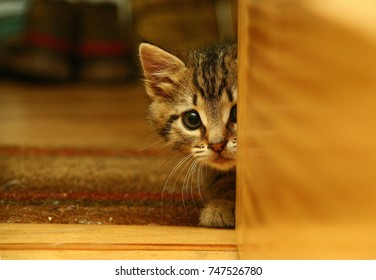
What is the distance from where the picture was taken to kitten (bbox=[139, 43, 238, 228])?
1274 millimetres

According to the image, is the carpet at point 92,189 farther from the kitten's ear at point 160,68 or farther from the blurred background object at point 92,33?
the blurred background object at point 92,33

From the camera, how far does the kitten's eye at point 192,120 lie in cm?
137

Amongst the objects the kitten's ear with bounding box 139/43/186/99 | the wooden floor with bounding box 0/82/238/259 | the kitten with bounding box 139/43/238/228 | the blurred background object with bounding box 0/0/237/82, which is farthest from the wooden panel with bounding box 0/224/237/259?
the blurred background object with bounding box 0/0/237/82

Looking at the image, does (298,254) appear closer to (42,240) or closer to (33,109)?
(42,240)

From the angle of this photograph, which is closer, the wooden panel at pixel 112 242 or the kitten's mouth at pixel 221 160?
the wooden panel at pixel 112 242

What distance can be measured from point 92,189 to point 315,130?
1105 mm

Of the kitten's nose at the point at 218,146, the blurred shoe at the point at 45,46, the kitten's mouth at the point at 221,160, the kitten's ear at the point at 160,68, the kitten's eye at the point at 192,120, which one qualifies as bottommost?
the kitten's mouth at the point at 221,160

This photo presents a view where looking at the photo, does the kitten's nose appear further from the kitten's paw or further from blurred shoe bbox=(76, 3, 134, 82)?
blurred shoe bbox=(76, 3, 134, 82)

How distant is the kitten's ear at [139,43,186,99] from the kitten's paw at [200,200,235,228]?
15.4 inches

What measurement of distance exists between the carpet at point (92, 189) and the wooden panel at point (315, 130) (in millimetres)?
561

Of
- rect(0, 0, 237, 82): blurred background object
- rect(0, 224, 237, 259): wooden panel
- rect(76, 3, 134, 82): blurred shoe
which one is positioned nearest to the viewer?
rect(0, 224, 237, 259): wooden panel

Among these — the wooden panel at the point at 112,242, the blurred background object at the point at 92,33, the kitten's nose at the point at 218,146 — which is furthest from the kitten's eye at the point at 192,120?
the blurred background object at the point at 92,33

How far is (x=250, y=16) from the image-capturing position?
86 centimetres
